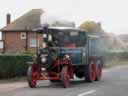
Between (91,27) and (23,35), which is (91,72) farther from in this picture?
(23,35)

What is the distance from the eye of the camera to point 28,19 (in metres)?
78.1

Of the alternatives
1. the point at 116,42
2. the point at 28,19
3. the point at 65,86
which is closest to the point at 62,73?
the point at 65,86

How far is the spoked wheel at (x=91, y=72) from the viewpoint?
26.1m

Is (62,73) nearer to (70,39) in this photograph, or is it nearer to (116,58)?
(70,39)

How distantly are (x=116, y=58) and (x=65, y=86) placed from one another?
106 ft

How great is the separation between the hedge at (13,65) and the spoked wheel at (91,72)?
14.9 feet

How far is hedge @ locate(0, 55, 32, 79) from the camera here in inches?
1106

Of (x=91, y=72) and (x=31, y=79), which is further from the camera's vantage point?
(x=91, y=72)

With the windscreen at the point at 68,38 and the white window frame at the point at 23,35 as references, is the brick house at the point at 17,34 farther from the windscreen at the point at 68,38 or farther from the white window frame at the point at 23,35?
the windscreen at the point at 68,38

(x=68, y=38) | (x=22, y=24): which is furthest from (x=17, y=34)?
(x=68, y=38)

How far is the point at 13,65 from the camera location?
29.1 m

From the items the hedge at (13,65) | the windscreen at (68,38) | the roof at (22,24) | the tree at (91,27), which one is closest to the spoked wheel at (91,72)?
the windscreen at (68,38)

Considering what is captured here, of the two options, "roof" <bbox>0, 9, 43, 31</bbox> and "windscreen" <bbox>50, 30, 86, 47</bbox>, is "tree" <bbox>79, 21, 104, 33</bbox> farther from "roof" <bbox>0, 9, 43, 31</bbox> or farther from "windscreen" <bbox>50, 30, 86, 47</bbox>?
"windscreen" <bbox>50, 30, 86, 47</bbox>

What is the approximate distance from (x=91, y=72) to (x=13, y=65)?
4.76m
